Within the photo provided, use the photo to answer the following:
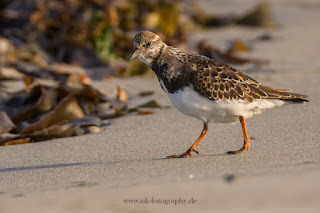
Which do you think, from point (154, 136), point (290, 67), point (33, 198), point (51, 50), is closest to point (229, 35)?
point (290, 67)

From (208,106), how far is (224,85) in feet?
0.73

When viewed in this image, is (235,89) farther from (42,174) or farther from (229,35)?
(229,35)

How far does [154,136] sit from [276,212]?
2.33 meters

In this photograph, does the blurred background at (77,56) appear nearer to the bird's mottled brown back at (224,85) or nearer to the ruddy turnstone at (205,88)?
the ruddy turnstone at (205,88)

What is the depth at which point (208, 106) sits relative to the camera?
3873 millimetres

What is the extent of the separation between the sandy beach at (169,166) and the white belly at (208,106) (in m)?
0.30

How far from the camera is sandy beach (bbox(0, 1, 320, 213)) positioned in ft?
8.85

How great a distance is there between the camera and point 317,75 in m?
6.73

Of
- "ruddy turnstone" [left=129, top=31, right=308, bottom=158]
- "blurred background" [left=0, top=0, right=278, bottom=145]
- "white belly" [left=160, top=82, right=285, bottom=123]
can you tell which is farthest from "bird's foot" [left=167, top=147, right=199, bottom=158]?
"blurred background" [left=0, top=0, right=278, bottom=145]

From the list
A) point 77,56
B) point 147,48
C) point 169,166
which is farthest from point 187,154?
point 77,56

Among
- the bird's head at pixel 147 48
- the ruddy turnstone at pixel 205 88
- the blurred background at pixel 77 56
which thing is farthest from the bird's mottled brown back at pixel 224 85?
the blurred background at pixel 77 56

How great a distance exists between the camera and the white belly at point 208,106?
384 cm

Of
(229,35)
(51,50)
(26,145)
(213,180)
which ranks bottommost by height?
(26,145)

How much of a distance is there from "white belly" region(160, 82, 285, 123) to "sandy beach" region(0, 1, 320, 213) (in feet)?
0.97
